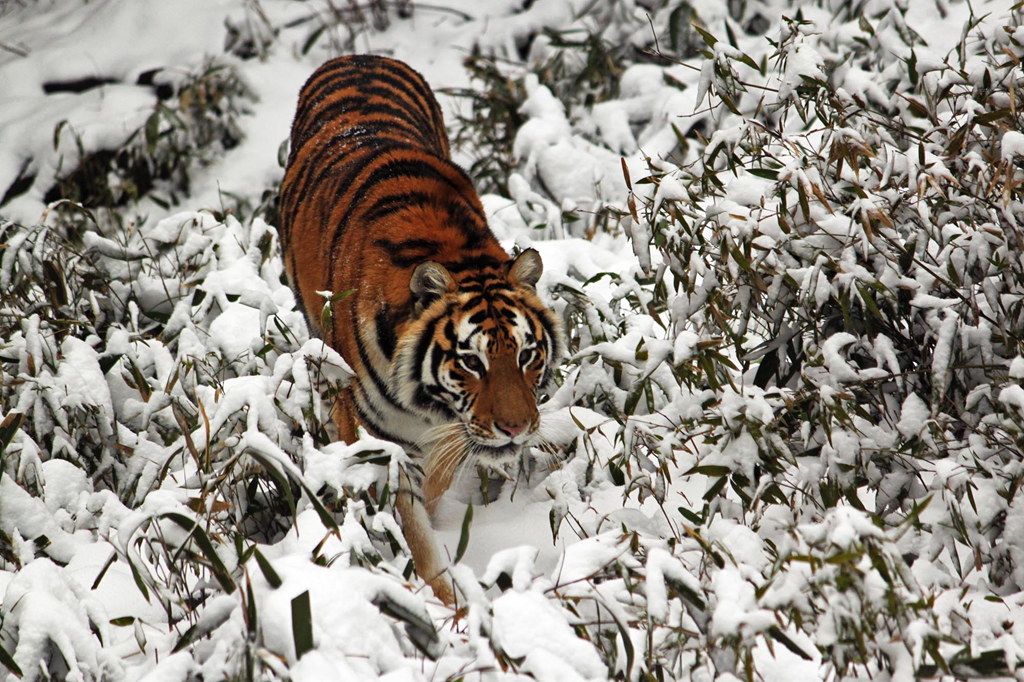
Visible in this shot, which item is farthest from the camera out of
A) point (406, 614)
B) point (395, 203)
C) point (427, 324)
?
point (395, 203)

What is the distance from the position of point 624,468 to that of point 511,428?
471mm

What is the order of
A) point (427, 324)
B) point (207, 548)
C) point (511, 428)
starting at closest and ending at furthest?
1. point (207, 548)
2. point (511, 428)
3. point (427, 324)

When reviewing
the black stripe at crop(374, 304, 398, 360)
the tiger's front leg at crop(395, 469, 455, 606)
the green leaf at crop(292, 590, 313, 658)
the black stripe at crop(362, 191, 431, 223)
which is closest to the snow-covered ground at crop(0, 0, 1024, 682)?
the green leaf at crop(292, 590, 313, 658)

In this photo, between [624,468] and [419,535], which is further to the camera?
[624,468]

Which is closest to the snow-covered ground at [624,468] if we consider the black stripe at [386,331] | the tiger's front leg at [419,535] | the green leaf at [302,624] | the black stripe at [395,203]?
the green leaf at [302,624]

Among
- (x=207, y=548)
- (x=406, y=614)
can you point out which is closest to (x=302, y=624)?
(x=406, y=614)

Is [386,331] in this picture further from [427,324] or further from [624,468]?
[624,468]

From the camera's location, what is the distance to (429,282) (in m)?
2.48

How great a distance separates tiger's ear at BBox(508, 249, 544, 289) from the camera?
8.42 feet

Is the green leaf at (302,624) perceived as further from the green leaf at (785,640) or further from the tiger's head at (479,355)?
the tiger's head at (479,355)

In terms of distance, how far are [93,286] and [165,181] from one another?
6.54ft

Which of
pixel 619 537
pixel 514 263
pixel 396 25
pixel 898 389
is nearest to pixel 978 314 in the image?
pixel 898 389

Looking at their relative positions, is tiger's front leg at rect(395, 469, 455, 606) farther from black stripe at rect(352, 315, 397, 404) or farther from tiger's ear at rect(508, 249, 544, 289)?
tiger's ear at rect(508, 249, 544, 289)

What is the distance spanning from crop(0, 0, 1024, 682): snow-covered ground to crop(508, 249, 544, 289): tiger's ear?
0.29 metres
